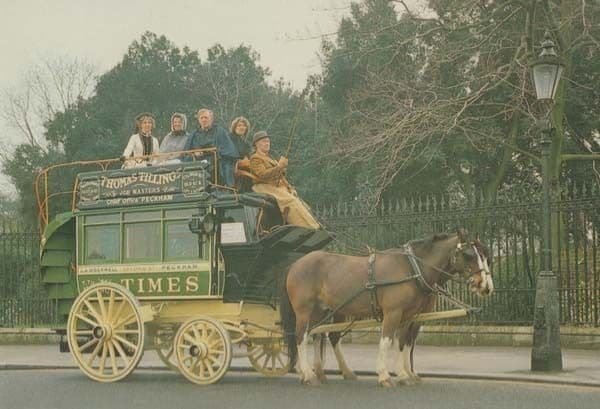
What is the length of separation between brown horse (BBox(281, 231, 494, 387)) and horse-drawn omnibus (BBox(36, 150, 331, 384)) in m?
0.49

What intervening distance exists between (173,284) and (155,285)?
0.28m

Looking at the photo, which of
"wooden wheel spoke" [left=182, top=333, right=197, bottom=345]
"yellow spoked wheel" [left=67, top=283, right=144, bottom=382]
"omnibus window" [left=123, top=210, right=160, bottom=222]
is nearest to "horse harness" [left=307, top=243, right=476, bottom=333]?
"wooden wheel spoke" [left=182, top=333, right=197, bottom=345]

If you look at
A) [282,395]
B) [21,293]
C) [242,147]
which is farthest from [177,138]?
[21,293]

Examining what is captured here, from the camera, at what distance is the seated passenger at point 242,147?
12.5 m

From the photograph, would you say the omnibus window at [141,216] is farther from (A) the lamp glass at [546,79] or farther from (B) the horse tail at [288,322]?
(A) the lamp glass at [546,79]

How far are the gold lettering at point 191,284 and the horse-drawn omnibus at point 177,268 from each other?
13 mm

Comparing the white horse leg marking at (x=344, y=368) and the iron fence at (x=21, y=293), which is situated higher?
the iron fence at (x=21, y=293)

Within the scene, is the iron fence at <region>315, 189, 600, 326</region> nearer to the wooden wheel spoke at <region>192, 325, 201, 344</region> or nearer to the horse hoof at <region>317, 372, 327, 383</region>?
the horse hoof at <region>317, 372, 327, 383</region>

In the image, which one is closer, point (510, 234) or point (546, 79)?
point (546, 79)

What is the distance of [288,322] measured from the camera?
456 inches

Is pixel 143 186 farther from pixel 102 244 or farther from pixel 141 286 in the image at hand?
pixel 141 286

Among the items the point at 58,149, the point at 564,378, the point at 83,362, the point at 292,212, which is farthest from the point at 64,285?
the point at 58,149

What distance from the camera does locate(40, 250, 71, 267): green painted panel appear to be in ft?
42.6

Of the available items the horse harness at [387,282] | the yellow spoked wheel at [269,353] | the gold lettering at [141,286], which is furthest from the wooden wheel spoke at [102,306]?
the horse harness at [387,282]
